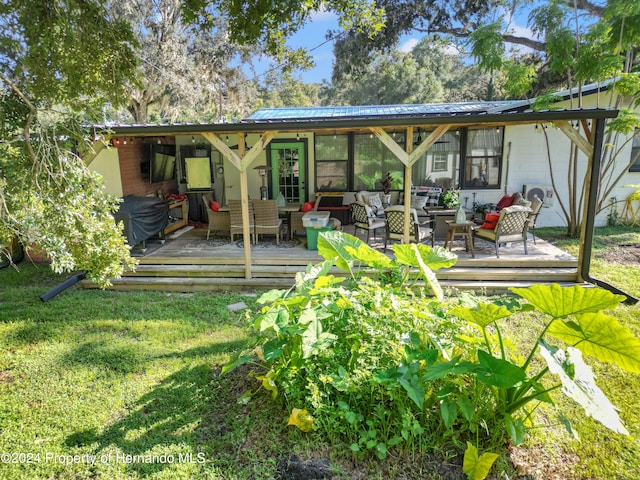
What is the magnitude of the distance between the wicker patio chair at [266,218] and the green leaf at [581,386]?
233 inches

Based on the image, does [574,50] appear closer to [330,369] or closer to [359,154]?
[359,154]

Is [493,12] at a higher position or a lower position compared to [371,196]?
higher

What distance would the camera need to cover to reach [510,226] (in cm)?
648

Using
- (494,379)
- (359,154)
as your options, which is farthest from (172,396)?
(359,154)

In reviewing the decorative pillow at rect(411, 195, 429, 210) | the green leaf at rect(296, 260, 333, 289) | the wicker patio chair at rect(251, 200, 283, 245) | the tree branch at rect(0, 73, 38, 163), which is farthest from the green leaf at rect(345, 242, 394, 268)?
the decorative pillow at rect(411, 195, 429, 210)

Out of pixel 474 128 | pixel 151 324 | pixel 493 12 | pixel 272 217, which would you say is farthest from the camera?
pixel 493 12

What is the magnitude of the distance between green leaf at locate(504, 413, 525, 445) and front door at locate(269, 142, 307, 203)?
8410 millimetres

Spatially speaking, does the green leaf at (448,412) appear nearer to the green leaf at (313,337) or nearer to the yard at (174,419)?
the yard at (174,419)

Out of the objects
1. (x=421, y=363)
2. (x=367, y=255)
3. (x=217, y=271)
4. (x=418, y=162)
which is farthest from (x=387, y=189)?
(x=421, y=363)

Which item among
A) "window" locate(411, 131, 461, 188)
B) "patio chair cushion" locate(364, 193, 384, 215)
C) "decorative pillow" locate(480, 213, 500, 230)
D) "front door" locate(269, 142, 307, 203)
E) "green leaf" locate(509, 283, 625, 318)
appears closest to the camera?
"green leaf" locate(509, 283, 625, 318)

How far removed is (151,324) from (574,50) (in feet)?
31.0

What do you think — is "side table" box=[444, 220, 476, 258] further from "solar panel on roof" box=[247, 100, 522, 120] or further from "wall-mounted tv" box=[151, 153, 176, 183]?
"wall-mounted tv" box=[151, 153, 176, 183]

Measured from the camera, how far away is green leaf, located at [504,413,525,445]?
2.49 meters

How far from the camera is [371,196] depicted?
9117mm
